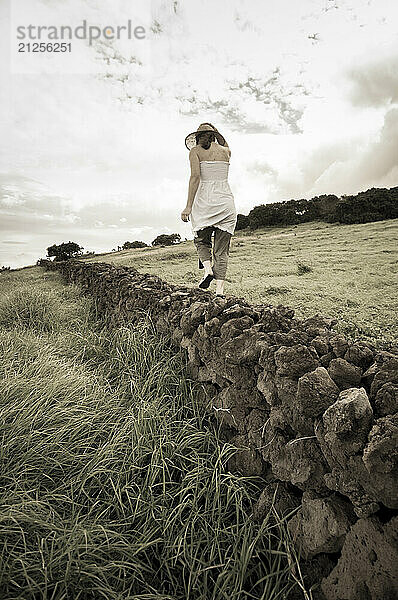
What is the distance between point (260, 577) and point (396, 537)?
0.65 metres

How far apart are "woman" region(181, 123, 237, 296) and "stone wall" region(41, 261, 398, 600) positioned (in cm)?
231

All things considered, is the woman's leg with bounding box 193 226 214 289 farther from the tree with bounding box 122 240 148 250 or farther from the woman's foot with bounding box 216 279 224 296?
the tree with bounding box 122 240 148 250

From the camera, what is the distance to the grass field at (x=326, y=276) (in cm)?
381

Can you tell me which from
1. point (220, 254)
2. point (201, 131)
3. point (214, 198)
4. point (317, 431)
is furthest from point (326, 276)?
point (317, 431)

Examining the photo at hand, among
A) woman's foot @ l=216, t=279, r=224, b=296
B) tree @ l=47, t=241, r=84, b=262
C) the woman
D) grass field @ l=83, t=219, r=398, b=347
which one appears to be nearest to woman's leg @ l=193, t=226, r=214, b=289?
the woman

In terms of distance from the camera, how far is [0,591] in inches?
57.8

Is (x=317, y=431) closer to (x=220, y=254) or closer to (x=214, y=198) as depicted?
(x=220, y=254)

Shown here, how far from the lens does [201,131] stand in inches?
190

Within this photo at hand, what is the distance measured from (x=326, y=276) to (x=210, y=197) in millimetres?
2208

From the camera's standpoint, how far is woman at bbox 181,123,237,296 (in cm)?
483

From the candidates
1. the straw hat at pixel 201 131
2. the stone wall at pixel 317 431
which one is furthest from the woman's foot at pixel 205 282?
the stone wall at pixel 317 431

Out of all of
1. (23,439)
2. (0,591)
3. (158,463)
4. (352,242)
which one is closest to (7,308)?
(23,439)

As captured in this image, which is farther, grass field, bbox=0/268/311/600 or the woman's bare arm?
the woman's bare arm

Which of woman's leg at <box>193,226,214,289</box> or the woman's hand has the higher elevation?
the woman's hand
